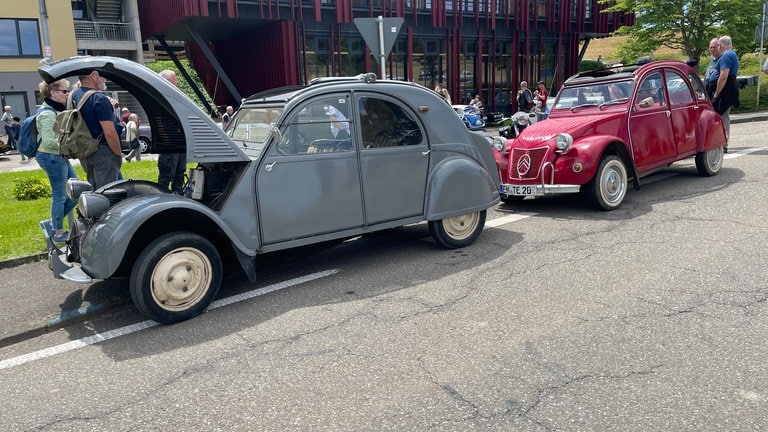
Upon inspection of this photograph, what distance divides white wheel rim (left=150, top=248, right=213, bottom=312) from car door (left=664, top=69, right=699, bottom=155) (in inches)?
276

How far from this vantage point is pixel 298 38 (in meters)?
24.5

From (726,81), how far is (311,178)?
831 cm

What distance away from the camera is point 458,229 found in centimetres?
608

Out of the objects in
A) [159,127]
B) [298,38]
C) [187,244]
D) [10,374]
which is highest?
[298,38]

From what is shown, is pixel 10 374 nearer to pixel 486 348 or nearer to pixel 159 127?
pixel 159 127

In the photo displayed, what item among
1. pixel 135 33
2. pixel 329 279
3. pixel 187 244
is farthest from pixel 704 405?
pixel 135 33

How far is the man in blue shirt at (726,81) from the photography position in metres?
9.81

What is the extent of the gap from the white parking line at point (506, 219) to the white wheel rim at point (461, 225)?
877 millimetres

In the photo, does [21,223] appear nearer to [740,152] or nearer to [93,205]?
[93,205]

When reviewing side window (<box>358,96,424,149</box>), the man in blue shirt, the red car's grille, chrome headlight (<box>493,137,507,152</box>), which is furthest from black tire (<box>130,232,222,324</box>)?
the man in blue shirt

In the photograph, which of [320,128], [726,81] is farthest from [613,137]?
[320,128]

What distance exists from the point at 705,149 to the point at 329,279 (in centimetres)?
662

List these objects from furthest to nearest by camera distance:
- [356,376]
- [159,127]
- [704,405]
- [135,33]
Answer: [135,33] < [159,127] < [356,376] < [704,405]

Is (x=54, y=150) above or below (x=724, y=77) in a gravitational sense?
below
